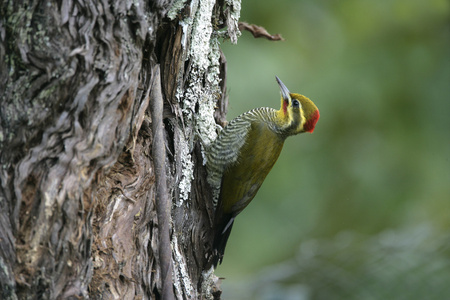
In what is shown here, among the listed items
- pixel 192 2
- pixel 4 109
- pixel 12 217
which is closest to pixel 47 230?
pixel 12 217

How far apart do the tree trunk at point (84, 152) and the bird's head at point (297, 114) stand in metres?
1.63

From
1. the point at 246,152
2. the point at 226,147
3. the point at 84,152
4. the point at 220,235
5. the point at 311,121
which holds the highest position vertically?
the point at 311,121

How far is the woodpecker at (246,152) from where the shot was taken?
11.3 ft

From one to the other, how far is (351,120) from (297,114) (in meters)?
3.07

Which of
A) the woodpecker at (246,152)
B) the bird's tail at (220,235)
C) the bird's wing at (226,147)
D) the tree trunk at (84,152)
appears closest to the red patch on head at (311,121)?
the woodpecker at (246,152)

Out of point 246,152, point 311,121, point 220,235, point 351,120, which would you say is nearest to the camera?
point 220,235

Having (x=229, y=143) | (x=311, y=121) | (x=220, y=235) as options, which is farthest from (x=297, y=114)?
(x=220, y=235)

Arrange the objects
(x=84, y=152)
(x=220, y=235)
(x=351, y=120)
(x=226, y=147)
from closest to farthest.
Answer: (x=84, y=152) < (x=220, y=235) < (x=226, y=147) < (x=351, y=120)

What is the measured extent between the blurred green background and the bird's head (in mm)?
1594

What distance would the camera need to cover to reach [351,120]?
709cm

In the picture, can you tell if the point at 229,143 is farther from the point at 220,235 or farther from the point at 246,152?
the point at 220,235

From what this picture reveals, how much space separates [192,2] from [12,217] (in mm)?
1297

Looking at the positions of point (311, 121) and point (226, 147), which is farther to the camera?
point (311, 121)

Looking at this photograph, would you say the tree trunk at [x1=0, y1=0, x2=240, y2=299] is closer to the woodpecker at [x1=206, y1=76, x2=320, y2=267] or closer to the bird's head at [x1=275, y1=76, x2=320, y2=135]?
the woodpecker at [x1=206, y1=76, x2=320, y2=267]
